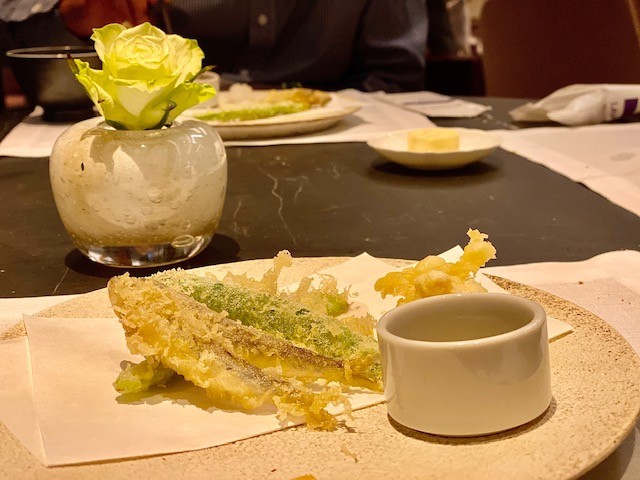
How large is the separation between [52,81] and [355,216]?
1.26m

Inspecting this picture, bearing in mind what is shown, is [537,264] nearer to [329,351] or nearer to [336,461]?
[329,351]

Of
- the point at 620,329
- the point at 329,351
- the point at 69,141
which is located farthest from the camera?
the point at 69,141

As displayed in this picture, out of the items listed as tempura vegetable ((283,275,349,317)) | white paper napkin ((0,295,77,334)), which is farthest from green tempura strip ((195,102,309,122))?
tempura vegetable ((283,275,349,317))

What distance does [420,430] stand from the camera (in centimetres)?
71

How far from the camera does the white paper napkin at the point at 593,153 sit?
5.58ft

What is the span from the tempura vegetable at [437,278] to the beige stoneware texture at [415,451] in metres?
0.15

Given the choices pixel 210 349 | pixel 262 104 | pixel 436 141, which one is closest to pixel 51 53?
pixel 262 104

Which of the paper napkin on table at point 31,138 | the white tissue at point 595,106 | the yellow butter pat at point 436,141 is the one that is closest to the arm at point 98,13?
the paper napkin on table at point 31,138

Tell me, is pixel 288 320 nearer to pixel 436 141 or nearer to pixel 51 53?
pixel 436 141

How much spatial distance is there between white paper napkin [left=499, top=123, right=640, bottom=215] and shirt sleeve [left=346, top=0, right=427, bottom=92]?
1.59m

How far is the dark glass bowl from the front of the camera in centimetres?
240

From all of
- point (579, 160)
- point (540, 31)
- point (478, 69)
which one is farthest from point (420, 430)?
point (478, 69)

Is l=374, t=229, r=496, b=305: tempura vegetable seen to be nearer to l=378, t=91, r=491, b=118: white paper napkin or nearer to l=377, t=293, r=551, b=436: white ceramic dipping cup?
l=377, t=293, r=551, b=436: white ceramic dipping cup

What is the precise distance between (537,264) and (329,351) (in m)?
0.52
